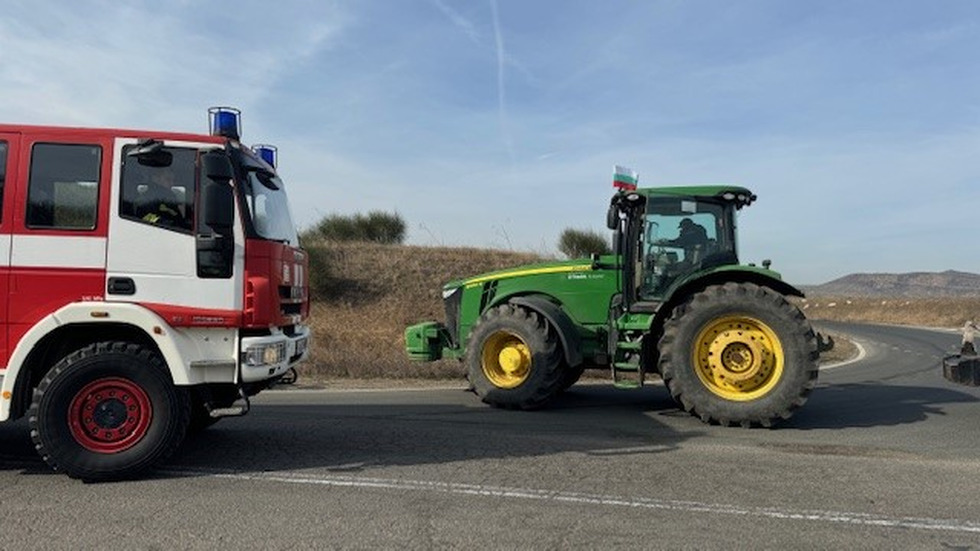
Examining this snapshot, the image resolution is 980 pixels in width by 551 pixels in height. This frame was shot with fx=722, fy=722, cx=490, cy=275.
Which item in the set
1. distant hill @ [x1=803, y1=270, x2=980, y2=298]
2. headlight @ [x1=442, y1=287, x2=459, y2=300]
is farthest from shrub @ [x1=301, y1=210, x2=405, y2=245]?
distant hill @ [x1=803, y1=270, x2=980, y2=298]

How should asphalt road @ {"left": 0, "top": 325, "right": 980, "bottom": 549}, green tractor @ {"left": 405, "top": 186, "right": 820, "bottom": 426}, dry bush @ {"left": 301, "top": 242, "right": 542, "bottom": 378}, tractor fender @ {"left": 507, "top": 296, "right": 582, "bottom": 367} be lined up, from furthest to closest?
dry bush @ {"left": 301, "top": 242, "right": 542, "bottom": 378}, tractor fender @ {"left": 507, "top": 296, "right": 582, "bottom": 367}, green tractor @ {"left": 405, "top": 186, "right": 820, "bottom": 426}, asphalt road @ {"left": 0, "top": 325, "right": 980, "bottom": 549}

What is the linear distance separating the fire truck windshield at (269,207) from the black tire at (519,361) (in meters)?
3.08

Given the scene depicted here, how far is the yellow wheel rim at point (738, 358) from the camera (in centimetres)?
763

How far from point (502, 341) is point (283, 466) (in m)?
3.76

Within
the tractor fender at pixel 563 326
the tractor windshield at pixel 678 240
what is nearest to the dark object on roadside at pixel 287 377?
the tractor fender at pixel 563 326

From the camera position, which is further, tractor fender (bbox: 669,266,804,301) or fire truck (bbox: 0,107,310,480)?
tractor fender (bbox: 669,266,804,301)

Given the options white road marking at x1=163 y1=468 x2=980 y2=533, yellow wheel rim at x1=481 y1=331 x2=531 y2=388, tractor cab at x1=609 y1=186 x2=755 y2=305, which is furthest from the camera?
yellow wheel rim at x1=481 y1=331 x2=531 y2=388

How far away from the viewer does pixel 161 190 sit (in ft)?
17.3

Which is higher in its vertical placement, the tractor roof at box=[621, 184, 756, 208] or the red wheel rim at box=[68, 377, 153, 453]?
the tractor roof at box=[621, 184, 756, 208]

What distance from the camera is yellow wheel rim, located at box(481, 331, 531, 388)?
8.71m

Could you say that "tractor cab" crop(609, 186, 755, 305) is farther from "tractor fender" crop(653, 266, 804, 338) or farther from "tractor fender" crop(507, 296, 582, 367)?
"tractor fender" crop(507, 296, 582, 367)

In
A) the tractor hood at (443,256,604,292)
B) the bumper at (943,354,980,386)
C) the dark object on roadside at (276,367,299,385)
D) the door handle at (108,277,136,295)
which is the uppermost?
the tractor hood at (443,256,604,292)

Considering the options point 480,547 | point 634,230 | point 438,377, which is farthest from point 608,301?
point 480,547

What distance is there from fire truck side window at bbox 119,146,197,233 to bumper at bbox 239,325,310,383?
96 centimetres
